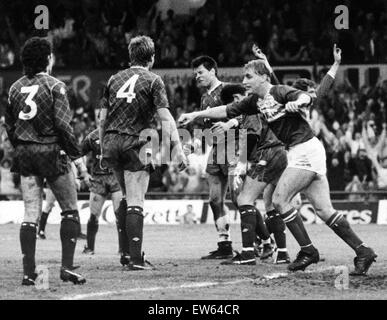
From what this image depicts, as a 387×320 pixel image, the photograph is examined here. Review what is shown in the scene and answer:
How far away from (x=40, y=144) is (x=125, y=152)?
142 cm

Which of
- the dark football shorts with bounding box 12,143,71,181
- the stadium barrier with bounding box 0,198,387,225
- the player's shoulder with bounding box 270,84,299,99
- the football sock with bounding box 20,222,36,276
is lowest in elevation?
the stadium barrier with bounding box 0,198,387,225

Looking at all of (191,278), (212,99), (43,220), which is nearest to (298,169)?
(191,278)

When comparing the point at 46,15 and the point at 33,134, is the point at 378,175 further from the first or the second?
the point at 33,134

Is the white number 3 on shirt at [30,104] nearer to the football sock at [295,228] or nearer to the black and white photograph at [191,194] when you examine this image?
the black and white photograph at [191,194]

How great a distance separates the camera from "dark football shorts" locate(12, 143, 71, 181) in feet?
32.6

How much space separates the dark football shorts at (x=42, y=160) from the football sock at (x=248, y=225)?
3.02 m

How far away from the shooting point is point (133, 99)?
36.6 ft

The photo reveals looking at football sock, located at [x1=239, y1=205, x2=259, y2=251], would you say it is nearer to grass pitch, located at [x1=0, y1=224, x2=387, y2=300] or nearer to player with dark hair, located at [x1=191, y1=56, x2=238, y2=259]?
grass pitch, located at [x1=0, y1=224, x2=387, y2=300]

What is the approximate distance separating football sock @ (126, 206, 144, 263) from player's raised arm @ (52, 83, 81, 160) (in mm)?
1380

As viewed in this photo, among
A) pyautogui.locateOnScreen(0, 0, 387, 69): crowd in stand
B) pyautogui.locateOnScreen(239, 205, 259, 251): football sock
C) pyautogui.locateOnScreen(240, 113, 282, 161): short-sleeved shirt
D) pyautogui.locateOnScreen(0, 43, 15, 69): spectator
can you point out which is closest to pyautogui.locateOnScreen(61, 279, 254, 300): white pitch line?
pyautogui.locateOnScreen(239, 205, 259, 251): football sock

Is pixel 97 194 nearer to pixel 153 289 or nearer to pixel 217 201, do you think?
pixel 217 201

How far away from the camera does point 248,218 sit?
484 inches

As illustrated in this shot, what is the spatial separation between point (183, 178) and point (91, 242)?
10.1 m

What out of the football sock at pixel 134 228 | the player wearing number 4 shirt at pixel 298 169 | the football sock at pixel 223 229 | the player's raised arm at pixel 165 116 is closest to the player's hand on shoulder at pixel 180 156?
the player's raised arm at pixel 165 116
